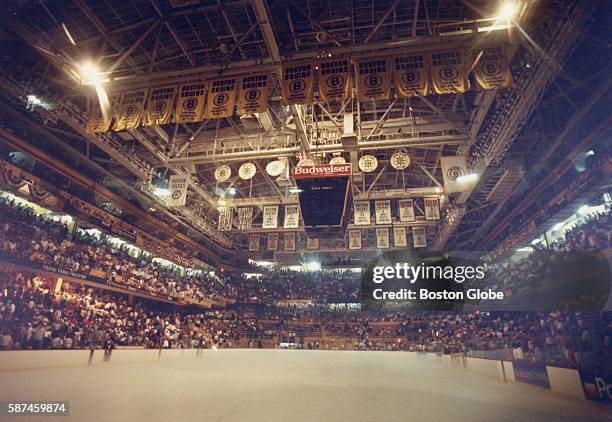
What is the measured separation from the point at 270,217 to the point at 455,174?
896 centimetres

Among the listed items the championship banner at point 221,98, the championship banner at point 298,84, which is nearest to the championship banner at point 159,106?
the championship banner at point 221,98

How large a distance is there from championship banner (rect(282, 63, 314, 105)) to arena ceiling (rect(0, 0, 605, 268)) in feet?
1.28

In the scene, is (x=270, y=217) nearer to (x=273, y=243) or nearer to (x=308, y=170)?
(x=273, y=243)

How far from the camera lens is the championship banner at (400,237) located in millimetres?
16406

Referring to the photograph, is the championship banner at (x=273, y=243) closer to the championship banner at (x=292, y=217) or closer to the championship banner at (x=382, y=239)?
the championship banner at (x=292, y=217)

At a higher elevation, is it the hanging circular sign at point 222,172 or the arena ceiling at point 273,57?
the arena ceiling at point 273,57

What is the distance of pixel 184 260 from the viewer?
24.9m

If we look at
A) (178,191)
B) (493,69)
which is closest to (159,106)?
(178,191)

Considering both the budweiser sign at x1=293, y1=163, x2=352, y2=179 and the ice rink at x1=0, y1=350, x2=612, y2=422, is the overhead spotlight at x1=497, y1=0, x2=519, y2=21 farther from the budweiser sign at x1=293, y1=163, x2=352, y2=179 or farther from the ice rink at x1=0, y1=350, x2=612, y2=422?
the ice rink at x1=0, y1=350, x2=612, y2=422

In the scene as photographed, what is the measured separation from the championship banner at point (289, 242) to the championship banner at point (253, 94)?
11131 millimetres

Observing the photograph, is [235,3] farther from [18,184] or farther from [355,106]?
[18,184]

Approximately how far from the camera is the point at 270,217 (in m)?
16.5

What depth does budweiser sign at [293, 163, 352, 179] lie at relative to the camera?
10.5 metres

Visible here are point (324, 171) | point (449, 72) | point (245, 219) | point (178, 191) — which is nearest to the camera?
point (449, 72)
